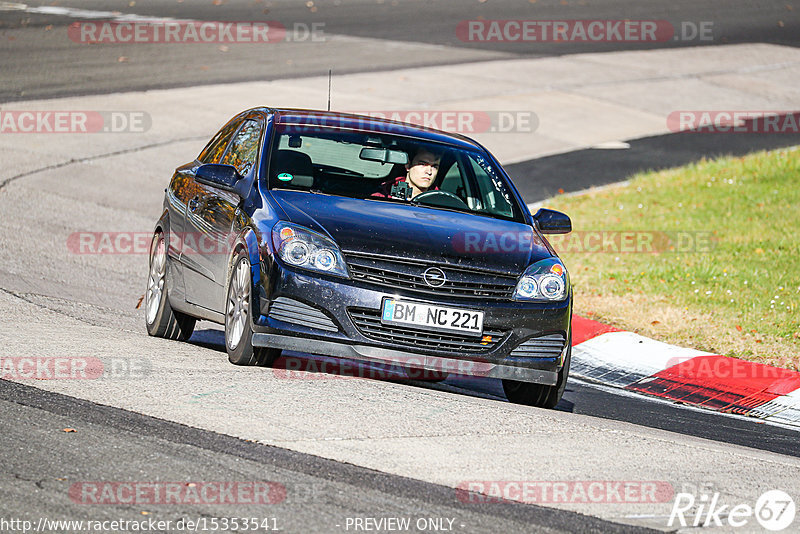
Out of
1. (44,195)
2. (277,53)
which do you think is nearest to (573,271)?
(44,195)

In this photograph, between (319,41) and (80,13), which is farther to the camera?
(80,13)

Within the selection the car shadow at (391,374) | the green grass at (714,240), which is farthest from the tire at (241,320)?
the green grass at (714,240)

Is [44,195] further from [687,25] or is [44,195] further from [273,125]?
[687,25]

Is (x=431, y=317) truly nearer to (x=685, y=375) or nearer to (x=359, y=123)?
(x=359, y=123)

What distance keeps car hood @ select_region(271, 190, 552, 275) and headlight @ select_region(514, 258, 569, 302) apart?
62mm

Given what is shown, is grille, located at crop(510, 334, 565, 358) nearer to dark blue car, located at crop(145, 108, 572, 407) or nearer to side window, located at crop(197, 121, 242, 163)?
dark blue car, located at crop(145, 108, 572, 407)

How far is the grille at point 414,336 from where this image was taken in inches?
290

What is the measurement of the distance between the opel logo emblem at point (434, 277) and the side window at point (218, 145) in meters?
2.58

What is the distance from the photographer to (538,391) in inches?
323

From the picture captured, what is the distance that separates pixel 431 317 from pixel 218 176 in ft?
6.04

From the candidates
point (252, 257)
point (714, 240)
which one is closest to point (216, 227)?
point (252, 257)

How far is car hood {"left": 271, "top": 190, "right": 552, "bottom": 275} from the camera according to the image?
295 inches

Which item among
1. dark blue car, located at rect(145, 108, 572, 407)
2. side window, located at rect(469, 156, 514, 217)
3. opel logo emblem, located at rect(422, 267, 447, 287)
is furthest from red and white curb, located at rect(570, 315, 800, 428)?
opel logo emblem, located at rect(422, 267, 447, 287)

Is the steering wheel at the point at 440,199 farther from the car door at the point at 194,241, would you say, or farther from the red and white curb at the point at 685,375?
the red and white curb at the point at 685,375
